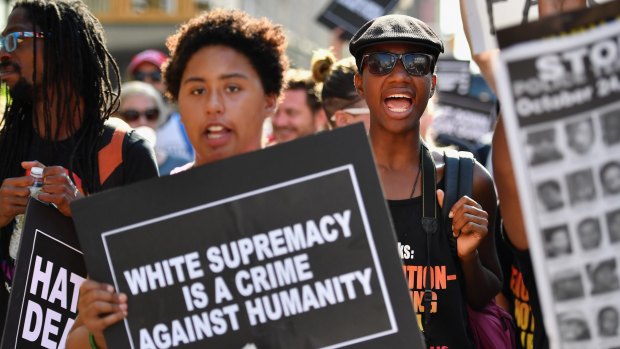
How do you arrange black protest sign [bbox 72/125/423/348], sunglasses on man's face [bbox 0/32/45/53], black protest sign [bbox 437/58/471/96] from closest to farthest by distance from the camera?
black protest sign [bbox 72/125/423/348] → sunglasses on man's face [bbox 0/32/45/53] → black protest sign [bbox 437/58/471/96]

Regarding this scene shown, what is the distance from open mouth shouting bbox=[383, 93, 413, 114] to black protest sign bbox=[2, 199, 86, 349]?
4.00 feet

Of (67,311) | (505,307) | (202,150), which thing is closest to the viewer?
(202,150)

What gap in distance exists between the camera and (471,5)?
10.7 feet

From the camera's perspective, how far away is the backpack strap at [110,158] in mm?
4152

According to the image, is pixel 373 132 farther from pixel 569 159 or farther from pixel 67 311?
pixel 569 159

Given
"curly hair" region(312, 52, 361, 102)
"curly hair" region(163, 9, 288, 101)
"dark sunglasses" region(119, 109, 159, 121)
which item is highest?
"dark sunglasses" region(119, 109, 159, 121)

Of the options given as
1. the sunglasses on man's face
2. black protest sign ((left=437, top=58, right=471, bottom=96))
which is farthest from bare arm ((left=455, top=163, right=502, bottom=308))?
black protest sign ((left=437, top=58, right=471, bottom=96))

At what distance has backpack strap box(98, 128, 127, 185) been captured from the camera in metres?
4.15

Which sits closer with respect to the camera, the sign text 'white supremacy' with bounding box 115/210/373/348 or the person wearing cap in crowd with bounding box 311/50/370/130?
the sign text 'white supremacy' with bounding box 115/210/373/348

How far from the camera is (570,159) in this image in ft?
9.03

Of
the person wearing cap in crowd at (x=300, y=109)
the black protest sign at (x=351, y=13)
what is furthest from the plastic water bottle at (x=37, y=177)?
the black protest sign at (x=351, y=13)

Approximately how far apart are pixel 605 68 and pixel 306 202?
Answer: 0.89 meters

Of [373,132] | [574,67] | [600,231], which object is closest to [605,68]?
[574,67]

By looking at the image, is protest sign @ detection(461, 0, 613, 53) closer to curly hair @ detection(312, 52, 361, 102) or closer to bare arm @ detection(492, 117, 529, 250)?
bare arm @ detection(492, 117, 529, 250)
